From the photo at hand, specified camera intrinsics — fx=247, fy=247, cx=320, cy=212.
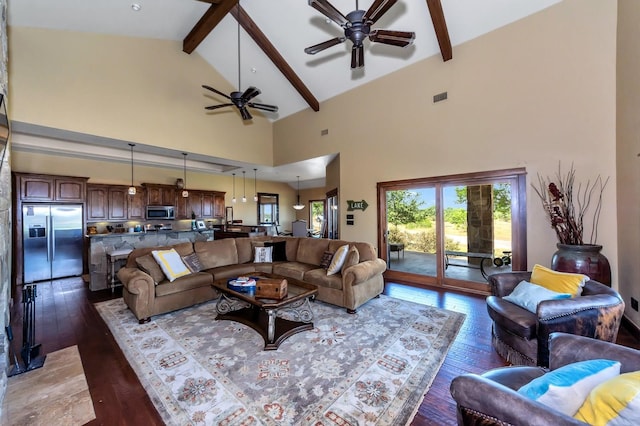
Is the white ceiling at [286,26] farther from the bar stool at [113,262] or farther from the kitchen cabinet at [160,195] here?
the bar stool at [113,262]

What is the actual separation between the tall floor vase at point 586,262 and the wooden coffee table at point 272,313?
3.17 metres

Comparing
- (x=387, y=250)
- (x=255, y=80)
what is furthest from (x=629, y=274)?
(x=255, y=80)

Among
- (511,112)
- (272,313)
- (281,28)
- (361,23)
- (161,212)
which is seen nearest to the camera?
(272,313)

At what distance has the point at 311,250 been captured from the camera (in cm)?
479

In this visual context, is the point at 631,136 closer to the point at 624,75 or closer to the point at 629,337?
the point at 624,75

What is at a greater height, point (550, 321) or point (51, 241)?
point (51, 241)

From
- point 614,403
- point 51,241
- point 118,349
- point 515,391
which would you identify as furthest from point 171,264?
point 614,403

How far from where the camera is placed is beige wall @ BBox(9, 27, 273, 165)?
400 centimetres

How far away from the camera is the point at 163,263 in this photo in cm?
370

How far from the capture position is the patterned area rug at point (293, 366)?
1.80 m

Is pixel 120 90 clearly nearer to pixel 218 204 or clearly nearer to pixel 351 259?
pixel 218 204

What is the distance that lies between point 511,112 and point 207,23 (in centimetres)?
580

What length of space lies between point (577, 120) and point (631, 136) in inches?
29.8

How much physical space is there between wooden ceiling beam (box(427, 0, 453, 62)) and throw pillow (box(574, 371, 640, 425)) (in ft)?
15.7
